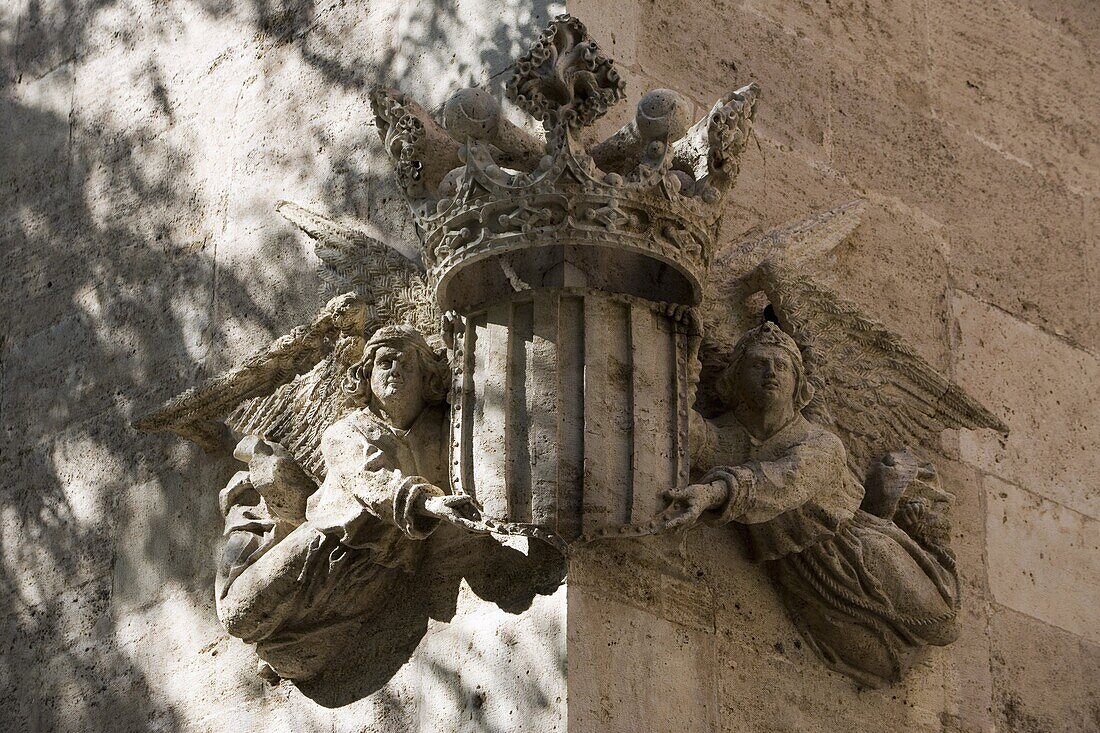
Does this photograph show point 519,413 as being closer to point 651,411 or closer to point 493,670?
point 651,411

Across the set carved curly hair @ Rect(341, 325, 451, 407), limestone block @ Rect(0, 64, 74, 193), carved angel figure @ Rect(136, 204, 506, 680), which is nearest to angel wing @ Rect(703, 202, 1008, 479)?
carved curly hair @ Rect(341, 325, 451, 407)

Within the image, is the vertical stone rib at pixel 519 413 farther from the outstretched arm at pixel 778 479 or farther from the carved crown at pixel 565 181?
the outstretched arm at pixel 778 479

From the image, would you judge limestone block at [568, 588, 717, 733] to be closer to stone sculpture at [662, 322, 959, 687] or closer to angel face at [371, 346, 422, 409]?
stone sculpture at [662, 322, 959, 687]

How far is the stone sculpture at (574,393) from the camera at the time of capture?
5176mm

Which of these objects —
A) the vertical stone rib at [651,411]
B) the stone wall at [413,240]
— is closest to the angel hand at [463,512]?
the stone wall at [413,240]

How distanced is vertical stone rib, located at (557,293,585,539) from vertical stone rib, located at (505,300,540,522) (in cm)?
8

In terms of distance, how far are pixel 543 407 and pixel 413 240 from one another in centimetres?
105

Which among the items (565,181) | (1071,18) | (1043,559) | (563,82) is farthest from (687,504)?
(1071,18)

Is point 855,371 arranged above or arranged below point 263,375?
above

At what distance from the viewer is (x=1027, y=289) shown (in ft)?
22.6

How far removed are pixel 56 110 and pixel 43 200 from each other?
0.38 m

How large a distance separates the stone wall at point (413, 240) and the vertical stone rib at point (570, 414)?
0.74 ft

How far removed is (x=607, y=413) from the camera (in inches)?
203

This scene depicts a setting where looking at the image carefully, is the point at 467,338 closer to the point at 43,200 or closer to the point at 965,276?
the point at 965,276
